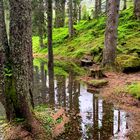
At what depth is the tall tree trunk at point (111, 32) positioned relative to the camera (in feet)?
47.6

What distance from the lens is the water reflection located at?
7.05 meters

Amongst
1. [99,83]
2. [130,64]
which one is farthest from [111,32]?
[99,83]

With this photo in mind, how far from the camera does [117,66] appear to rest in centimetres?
1491

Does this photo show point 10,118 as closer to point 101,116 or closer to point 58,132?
point 58,132

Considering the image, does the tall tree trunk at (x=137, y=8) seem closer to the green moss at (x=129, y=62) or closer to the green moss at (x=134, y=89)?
the green moss at (x=129, y=62)

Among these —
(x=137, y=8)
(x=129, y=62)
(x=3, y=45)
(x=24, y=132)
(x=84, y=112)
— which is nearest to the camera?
(x=3, y=45)

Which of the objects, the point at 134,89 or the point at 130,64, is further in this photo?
the point at 130,64

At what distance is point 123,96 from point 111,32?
5.40 metres

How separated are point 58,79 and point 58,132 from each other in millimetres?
7836

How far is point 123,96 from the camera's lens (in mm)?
10180

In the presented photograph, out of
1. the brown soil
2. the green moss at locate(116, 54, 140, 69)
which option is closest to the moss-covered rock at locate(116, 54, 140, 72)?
the green moss at locate(116, 54, 140, 69)

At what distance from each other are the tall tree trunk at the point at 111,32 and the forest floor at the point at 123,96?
1.13 metres

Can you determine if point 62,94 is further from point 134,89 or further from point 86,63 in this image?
point 86,63

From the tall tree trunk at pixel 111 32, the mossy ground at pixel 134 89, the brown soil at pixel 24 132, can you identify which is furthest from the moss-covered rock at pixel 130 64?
the brown soil at pixel 24 132
